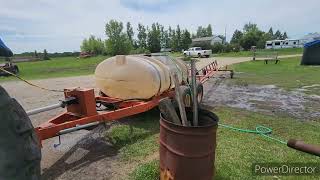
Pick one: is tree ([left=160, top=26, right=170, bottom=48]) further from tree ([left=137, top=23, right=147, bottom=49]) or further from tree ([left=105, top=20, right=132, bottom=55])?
tree ([left=105, top=20, right=132, bottom=55])

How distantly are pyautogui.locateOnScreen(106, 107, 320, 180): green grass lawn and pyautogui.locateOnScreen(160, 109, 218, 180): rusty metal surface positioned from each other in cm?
72

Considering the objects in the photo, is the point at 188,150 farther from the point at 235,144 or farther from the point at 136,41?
the point at 136,41

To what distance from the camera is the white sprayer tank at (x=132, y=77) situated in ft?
18.9

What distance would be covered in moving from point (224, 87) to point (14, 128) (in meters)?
10.5

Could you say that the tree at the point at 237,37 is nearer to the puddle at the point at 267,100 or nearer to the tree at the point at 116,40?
the tree at the point at 116,40

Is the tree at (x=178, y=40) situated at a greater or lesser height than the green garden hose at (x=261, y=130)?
greater

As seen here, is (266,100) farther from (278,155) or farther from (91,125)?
(91,125)

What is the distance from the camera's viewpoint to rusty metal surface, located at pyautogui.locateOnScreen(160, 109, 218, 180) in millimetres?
3035

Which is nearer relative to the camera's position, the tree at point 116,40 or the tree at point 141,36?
the tree at point 116,40

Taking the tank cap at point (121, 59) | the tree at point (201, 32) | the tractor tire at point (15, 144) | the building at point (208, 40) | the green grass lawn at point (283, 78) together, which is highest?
the tree at point (201, 32)

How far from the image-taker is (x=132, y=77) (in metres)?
5.80

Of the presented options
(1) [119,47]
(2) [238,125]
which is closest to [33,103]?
(2) [238,125]

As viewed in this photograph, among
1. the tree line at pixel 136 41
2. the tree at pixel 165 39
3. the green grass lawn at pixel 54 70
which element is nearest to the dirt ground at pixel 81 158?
the green grass lawn at pixel 54 70

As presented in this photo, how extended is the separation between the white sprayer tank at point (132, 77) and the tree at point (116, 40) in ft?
174
